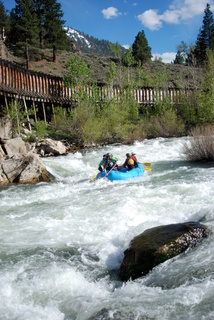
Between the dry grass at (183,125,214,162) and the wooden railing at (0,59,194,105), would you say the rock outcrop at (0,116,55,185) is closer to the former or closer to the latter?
the dry grass at (183,125,214,162)

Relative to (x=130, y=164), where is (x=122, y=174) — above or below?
below

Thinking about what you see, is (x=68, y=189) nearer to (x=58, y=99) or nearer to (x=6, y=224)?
(x=6, y=224)

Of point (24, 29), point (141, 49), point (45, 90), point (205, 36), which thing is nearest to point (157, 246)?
point (45, 90)

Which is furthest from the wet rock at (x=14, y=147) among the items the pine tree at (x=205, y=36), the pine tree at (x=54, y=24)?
the pine tree at (x=205, y=36)

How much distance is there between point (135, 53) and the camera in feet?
170

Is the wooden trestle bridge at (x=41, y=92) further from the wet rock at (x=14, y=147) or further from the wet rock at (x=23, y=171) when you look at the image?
the wet rock at (x=23, y=171)

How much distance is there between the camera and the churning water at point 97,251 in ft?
13.4

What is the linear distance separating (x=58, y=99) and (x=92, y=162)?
32.4 ft

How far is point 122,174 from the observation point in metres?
12.3

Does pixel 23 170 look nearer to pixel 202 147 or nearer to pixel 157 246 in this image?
pixel 202 147

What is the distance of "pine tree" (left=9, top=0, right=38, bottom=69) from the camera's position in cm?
3747

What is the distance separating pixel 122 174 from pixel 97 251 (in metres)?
6.46

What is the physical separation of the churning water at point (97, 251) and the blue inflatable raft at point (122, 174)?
0.27 m

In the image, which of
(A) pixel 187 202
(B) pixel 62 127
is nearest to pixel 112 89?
(B) pixel 62 127
